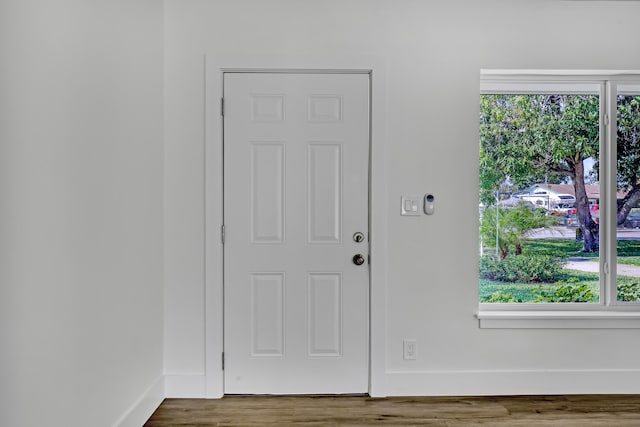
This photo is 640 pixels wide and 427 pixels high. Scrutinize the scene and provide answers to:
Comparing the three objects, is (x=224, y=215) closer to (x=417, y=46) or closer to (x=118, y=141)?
(x=118, y=141)

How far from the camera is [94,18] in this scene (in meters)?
1.89

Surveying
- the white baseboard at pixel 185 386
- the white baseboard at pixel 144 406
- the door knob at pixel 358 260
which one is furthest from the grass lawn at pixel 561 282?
the white baseboard at pixel 144 406

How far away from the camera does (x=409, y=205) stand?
2674 millimetres

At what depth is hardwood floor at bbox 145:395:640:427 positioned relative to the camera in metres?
2.35

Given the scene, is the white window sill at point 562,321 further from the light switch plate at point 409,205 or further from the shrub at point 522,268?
the light switch plate at point 409,205

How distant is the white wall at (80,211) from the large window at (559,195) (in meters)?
2.03

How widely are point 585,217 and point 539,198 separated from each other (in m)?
0.32

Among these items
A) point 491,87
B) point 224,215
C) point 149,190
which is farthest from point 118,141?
point 491,87

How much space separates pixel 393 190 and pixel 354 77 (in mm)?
710

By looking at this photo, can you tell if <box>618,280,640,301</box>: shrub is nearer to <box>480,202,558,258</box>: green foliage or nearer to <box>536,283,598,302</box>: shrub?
<box>536,283,598,302</box>: shrub

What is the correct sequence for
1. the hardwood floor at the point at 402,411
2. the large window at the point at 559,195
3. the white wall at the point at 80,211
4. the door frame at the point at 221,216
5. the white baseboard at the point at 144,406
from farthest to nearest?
the large window at the point at 559,195, the door frame at the point at 221,216, the hardwood floor at the point at 402,411, the white baseboard at the point at 144,406, the white wall at the point at 80,211

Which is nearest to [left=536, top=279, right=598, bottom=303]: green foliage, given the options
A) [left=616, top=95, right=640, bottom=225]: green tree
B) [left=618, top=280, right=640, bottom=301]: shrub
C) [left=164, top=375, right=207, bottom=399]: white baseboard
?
[left=618, top=280, right=640, bottom=301]: shrub

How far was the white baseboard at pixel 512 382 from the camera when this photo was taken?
2.66m

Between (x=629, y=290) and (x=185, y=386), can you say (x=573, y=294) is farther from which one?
(x=185, y=386)
